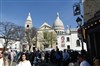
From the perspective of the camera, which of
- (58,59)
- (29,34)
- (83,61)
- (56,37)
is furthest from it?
(56,37)

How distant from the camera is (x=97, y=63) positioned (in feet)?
30.8

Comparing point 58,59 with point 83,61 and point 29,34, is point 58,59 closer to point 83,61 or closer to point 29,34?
point 83,61

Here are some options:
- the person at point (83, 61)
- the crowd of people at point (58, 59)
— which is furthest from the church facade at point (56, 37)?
the person at point (83, 61)

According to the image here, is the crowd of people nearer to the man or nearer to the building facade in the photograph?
the man

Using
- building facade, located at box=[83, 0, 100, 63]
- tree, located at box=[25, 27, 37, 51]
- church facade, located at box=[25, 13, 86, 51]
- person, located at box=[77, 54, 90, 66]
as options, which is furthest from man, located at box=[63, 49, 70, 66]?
tree, located at box=[25, 27, 37, 51]

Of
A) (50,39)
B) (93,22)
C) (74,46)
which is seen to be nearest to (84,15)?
(93,22)

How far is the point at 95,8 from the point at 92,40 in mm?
4633

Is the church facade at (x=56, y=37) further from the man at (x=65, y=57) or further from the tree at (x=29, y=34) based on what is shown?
the man at (x=65, y=57)

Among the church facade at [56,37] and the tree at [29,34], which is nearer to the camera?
the church facade at [56,37]

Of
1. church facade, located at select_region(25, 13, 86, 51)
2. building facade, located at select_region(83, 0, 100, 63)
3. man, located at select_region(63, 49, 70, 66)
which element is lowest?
man, located at select_region(63, 49, 70, 66)

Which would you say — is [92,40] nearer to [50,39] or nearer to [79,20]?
[79,20]

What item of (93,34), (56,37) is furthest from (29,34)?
(93,34)

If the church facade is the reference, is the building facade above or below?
below

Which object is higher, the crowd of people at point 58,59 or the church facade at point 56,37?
the church facade at point 56,37
